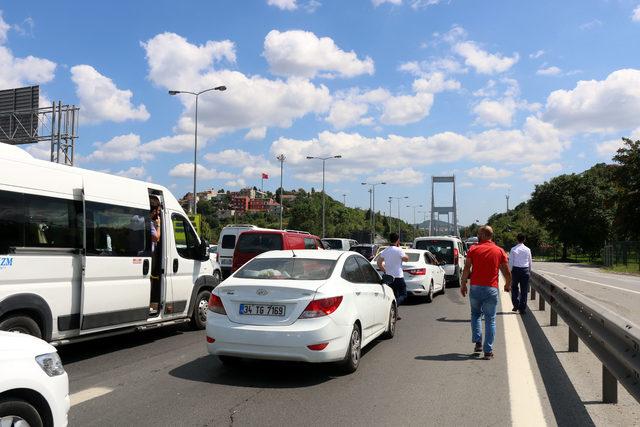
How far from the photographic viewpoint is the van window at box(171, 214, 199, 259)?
9.64 metres

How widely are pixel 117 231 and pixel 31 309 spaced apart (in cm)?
183

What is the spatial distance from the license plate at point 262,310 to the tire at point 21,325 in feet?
7.95

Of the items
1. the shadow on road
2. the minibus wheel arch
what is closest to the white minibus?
the minibus wheel arch

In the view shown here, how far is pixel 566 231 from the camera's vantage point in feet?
183

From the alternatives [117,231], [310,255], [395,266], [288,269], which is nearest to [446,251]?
[395,266]

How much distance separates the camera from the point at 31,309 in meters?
6.48

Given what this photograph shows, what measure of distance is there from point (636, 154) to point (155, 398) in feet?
130

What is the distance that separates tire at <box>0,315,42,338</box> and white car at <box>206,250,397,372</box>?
199 centimetres

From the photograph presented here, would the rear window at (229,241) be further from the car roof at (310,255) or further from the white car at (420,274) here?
the car roof at (310,255)

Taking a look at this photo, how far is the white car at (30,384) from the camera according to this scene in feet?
10.9

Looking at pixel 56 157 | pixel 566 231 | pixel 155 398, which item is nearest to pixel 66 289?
pixel 155 398

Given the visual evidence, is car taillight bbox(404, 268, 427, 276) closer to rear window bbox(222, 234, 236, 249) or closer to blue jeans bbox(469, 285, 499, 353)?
blue jeans bbox(469, 285, 499, 353)

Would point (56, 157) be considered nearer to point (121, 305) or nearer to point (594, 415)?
point (121, 305)

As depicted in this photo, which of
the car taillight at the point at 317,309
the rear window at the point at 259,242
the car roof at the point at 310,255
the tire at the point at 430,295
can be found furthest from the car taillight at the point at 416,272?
the car taillight at the point at 317,309
